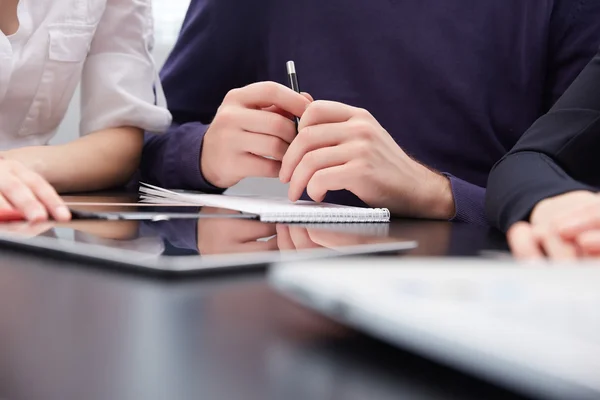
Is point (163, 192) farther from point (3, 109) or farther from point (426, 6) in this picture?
point (426, 6)

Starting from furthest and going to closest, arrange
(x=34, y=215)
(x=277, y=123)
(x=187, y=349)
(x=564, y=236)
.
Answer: (x=277, y=123), (x=34, y=215), (x=564, y=236), (x=187, y=349)

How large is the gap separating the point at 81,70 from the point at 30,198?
62 cm

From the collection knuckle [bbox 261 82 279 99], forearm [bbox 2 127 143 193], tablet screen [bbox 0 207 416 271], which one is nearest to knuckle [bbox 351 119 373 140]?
knuckle [bbox 261 82 279 99]

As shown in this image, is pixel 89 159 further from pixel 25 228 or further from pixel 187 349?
pixel 187 349

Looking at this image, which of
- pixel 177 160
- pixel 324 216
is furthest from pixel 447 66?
pixel 324 216

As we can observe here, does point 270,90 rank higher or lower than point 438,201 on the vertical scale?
higher

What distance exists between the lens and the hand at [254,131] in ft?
2.79

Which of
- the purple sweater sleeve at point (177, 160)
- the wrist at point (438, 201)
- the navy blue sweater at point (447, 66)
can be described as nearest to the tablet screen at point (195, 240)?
the wrist at point (438, 201)

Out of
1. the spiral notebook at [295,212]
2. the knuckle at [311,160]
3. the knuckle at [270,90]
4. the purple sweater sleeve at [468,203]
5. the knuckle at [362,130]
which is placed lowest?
the purple sweater sleeve at [468,203]

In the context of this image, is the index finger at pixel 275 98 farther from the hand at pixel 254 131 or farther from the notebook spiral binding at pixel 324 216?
the notebook spiral binding at pixel 324 216

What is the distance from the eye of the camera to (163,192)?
863mm

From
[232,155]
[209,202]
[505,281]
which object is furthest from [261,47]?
[505,281]

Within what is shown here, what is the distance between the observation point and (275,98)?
852 mm

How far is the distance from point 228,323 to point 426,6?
3.20 ft
